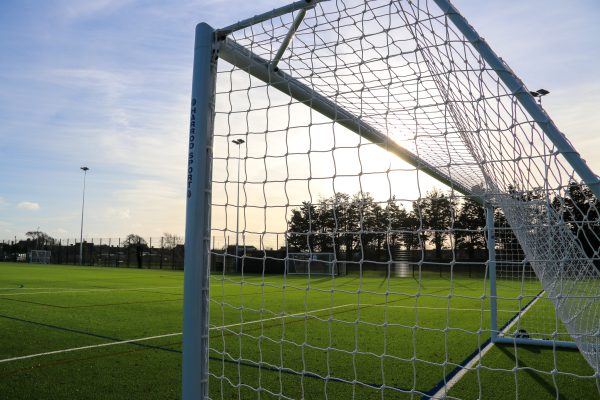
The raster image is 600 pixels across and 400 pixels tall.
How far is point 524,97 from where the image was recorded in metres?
1.90

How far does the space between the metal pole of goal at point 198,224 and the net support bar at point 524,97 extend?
1352 millimetres

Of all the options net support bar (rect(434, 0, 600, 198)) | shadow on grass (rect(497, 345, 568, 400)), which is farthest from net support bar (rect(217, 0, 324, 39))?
shadow on grass (rect(497, 345, 568, 400))

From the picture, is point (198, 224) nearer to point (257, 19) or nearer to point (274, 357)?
point (257, 19)

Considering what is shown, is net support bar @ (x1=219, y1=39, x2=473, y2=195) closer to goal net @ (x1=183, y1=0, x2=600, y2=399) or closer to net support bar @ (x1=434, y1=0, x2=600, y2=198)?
goal net @ (x1=183, y1=0, x2=600, y2=399)

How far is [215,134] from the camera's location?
2.85 m

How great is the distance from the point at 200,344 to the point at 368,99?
80.4 inches

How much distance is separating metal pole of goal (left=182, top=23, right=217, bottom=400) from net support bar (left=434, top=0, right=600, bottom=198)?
1.35 metres

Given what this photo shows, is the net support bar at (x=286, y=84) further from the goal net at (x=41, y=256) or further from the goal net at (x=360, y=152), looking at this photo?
the goal net at (x=41, y=256)

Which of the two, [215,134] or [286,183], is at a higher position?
[215,134]

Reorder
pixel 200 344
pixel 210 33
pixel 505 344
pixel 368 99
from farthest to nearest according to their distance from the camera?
pixel 505 344 < pixel 368 99 < pixel 210 33 < pixel 200 344

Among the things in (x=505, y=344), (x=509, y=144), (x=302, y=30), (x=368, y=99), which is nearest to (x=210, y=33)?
(x=302, y=30)

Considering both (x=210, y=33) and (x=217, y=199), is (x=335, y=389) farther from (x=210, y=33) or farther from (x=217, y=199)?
(x=210, y=33)

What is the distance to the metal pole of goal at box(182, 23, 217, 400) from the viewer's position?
2.55 m

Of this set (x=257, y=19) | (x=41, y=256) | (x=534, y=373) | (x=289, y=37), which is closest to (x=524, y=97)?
(x=289, y=37)
